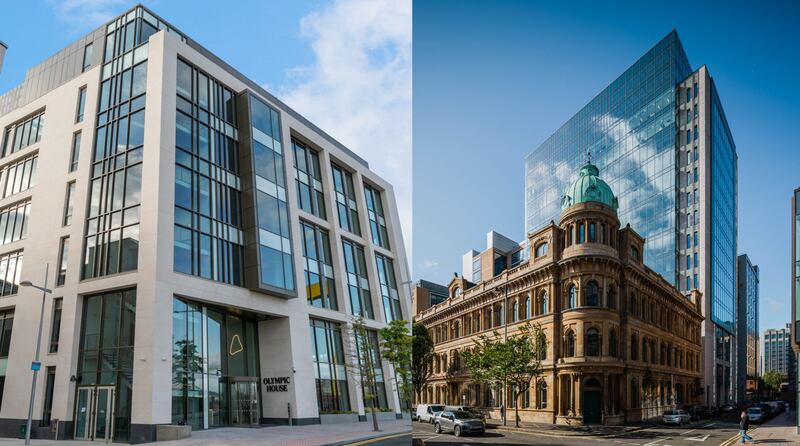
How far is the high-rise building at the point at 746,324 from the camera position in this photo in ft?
25.5

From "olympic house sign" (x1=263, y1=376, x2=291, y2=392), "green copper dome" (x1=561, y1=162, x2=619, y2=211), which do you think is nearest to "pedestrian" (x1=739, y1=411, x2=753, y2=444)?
"green copper dome" (x1=561, y1=162, x2=619, y2=211)

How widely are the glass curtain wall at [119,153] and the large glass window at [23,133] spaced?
7.88 m

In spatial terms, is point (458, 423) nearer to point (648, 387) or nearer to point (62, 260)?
point (648, 387)

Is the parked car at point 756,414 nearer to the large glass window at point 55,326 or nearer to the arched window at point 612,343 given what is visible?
the arched window at point 612,343

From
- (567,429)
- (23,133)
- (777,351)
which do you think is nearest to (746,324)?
(777,351)

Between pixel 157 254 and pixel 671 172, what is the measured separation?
87.4 feet

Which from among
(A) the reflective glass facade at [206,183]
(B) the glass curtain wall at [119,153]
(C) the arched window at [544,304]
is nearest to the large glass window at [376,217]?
(A) the reflective glass facade at [206,183]

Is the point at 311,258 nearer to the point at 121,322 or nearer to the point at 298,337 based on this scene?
the point at 298,337

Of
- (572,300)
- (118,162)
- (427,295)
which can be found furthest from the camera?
(118,162)

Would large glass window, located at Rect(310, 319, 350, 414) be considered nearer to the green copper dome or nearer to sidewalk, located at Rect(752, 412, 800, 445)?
the green copper dome

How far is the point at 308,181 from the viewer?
4772 cm

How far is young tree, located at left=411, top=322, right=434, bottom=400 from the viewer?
7.09 metres

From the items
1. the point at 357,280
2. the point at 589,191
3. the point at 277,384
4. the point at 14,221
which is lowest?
the point at 277,384

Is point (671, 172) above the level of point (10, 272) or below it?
below
